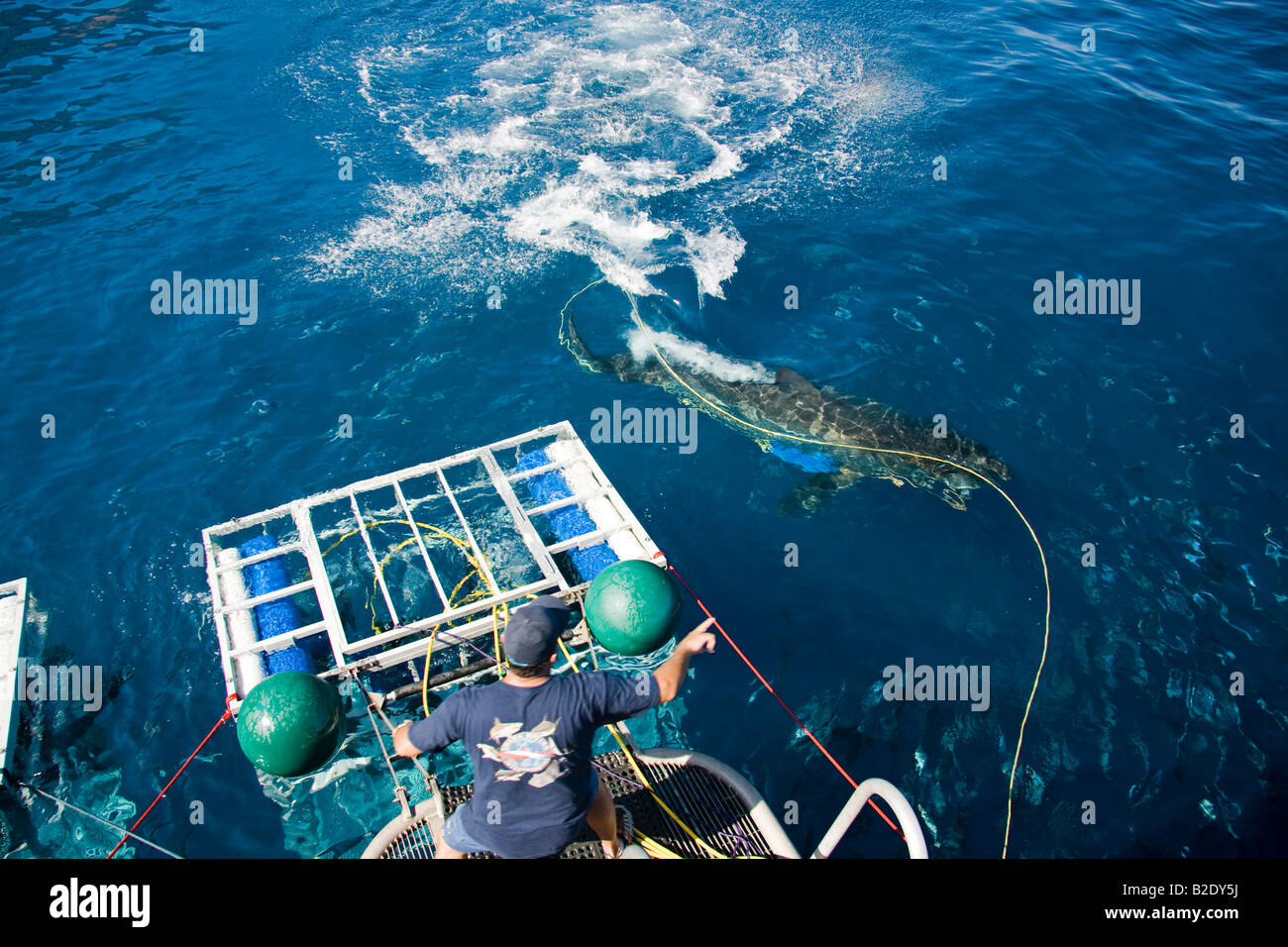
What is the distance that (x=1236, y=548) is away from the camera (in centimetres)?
876

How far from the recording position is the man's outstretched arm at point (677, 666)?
13.4 ft

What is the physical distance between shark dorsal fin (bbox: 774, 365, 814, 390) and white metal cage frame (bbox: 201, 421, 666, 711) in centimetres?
331

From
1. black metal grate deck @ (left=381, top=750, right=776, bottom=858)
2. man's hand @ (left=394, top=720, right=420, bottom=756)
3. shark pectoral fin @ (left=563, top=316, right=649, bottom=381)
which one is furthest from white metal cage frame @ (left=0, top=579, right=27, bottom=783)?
shark pectoral fin @ (left=563, top=316, right=649, bottom=381)

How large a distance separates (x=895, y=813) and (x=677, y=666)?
1.97 meters

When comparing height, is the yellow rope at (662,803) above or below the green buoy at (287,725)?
below

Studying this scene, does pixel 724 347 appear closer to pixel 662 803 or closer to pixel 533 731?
pixel 662 803

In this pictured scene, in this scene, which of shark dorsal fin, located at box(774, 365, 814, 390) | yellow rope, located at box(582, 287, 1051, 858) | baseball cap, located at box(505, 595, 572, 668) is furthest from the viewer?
shark dorsal fin, located at box(774, 365, 814, 390)

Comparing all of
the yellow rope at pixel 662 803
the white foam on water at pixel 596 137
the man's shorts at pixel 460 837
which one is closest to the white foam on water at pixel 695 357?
the white foam on water at pixel 596 137

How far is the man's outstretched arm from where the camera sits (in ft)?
13.4

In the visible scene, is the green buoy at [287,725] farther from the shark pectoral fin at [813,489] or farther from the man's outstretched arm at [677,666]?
the shark pectoral fin at [813,489]

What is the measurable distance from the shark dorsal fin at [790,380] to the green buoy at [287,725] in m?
7.30

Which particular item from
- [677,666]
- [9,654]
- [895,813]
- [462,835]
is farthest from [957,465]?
[9,654]

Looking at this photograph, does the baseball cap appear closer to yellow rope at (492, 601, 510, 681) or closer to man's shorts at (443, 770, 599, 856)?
man's shorts at (443, 770, 599, 856)
